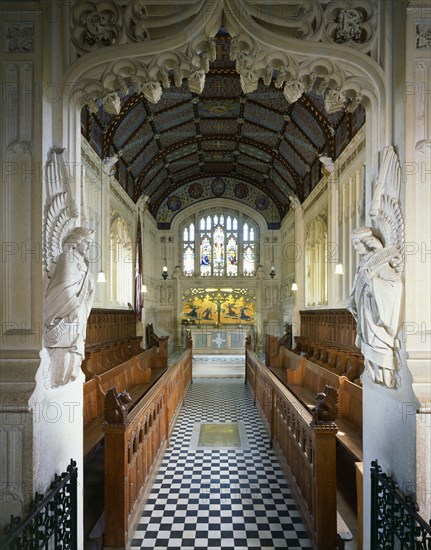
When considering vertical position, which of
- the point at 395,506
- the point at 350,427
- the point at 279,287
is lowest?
the point at 350,427

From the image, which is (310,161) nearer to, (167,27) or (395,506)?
(167,27)

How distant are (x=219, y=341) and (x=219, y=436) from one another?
41.1ft

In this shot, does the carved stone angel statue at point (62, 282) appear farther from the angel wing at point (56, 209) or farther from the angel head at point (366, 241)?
the angel head at point (366, 241)

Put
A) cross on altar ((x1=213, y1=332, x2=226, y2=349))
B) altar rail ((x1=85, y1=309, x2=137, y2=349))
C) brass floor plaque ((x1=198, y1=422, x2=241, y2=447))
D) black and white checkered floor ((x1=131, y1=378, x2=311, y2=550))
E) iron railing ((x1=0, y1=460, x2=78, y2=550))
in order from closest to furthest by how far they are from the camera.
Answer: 1. iron railing ((x1=0, y1=460, x2=78, y2=550))
2. black and white checkered floor ((x1=131, y1=378, x2=311, y2=550))
3. brass floor plaque ((x1=198, y1=422, x2=241, y2=447))
4. altar rail ((x1=85, y1=309, x2=137, y2=349))
5. cross on altar ((x1=213, y1=332, x2=226, y2=349))

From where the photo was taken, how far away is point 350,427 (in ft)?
19.6

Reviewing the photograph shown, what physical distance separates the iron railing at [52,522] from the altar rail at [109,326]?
7209 mm

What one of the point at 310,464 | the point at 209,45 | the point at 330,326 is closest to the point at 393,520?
the point at 310,464

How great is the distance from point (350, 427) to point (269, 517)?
1.85 m

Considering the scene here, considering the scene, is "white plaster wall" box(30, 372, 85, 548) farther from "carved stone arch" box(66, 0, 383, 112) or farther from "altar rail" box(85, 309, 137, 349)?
"altar rail" box(85, 309, 137, 349)

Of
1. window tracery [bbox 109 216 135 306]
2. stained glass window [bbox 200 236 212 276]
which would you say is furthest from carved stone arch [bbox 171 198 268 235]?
window tracery [bbox 109 216 135 306]

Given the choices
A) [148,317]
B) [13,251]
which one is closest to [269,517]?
[13,251]

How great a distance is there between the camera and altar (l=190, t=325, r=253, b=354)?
20.2 m

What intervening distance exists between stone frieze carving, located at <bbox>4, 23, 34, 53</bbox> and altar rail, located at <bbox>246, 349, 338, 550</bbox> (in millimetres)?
3960

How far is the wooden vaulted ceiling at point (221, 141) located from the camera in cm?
1104
